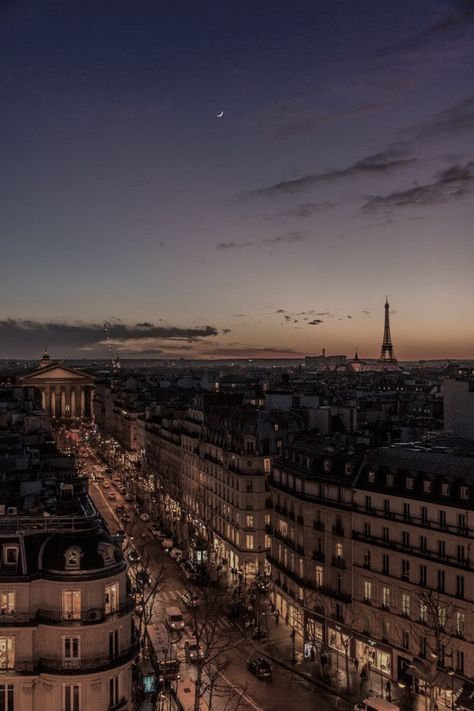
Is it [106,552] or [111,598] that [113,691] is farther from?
[106,552]

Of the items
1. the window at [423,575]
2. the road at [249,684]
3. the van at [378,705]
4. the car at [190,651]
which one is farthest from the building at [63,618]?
the window at [423,575]

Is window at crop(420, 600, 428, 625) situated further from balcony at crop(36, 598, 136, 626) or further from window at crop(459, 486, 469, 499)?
balcony at crop(36, 598, 136, 626)

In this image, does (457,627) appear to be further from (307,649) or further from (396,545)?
(307,649)

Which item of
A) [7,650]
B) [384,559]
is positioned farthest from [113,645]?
[384,559]

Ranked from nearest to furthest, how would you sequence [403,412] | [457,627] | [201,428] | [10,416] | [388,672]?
[457,627] → [388,672] → [201,428] → [10,416] → [403,412]

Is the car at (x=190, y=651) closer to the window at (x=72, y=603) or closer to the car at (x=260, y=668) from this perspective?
the car at (x=260, y=668)

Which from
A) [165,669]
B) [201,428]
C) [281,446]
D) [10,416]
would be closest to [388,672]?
[165,669]
